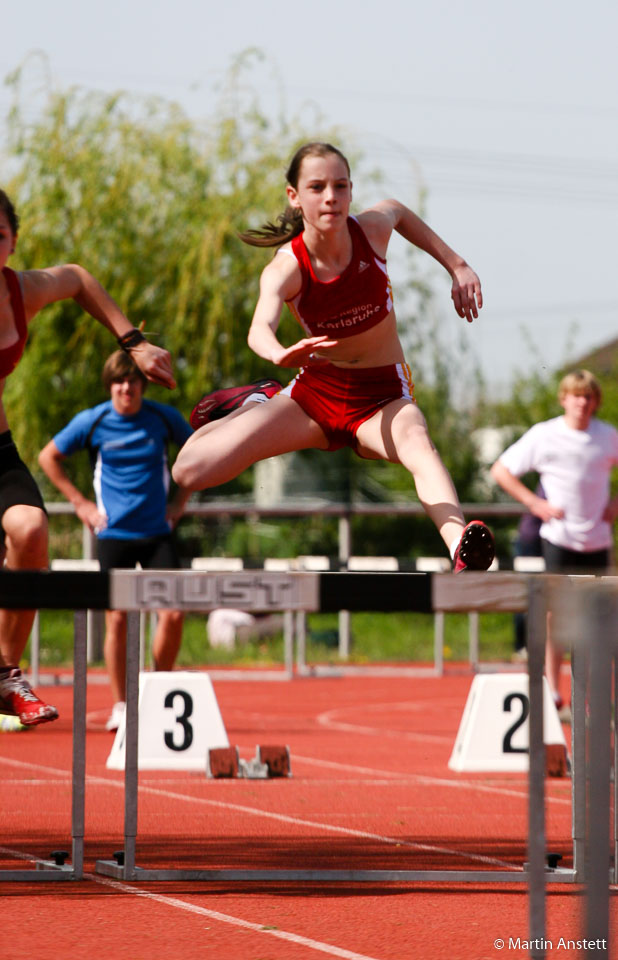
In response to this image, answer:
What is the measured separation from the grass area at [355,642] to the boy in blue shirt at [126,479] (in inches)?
281

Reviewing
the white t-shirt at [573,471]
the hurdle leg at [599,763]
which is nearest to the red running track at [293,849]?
the hurdle leg at [599,763]

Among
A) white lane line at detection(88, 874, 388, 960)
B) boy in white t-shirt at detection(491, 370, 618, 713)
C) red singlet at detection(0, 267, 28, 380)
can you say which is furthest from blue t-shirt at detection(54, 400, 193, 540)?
white lane line at detection(88, 874, 388, 960)

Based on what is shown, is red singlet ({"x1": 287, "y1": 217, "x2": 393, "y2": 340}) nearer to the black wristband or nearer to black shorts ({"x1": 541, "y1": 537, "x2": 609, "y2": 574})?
the black wristband

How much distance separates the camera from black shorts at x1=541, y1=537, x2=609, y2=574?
8.91 meters

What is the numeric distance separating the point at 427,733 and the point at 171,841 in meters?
4.82

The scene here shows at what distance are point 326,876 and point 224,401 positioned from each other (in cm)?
188

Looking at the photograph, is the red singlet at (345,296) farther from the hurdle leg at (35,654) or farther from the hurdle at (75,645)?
the hurdle leg at (35,654)

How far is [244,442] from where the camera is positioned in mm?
5020

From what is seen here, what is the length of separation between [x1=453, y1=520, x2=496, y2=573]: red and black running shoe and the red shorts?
2.60 ft

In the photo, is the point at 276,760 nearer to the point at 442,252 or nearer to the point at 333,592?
the point at 442,252

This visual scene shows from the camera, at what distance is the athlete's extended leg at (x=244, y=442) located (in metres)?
5.03

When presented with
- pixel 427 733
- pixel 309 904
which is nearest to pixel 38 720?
pixel 309 904

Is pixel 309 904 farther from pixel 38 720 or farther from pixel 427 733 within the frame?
pixel 427 733

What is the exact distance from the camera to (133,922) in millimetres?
4125
